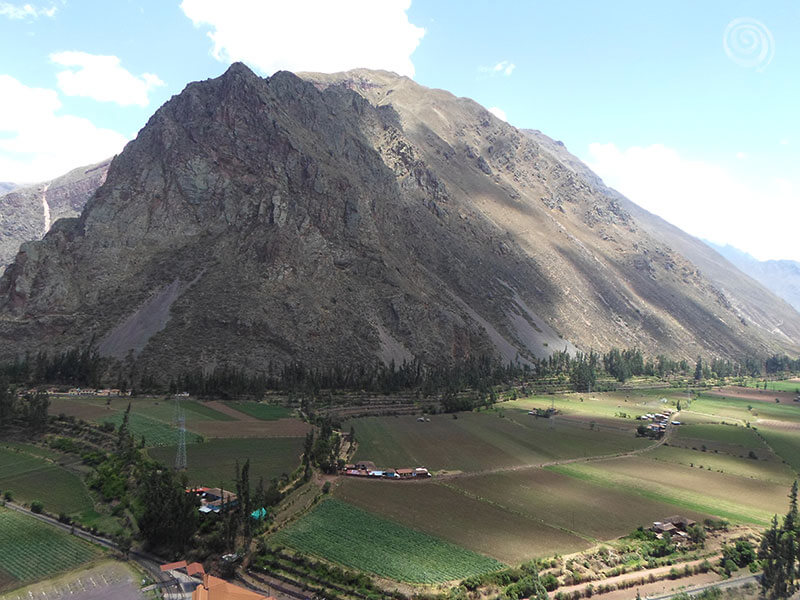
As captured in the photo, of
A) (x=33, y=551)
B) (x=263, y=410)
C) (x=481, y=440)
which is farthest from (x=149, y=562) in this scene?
(x=263, y=410)

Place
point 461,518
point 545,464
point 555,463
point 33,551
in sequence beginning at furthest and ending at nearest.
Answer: point 555,463, point 545,464, point 461,518, point 33,551

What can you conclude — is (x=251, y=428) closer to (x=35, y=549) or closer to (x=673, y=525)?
(x=35, y=549)

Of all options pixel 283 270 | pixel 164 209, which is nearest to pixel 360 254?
pixel 283 270

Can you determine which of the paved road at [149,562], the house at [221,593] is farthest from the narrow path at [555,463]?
the house at [221,593]

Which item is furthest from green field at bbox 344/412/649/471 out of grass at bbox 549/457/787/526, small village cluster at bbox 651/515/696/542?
small village cluster at bbox 651/515/696/542

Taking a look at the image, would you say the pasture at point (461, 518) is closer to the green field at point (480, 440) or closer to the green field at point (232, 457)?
the green field at point (480, 440)

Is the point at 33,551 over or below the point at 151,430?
below
